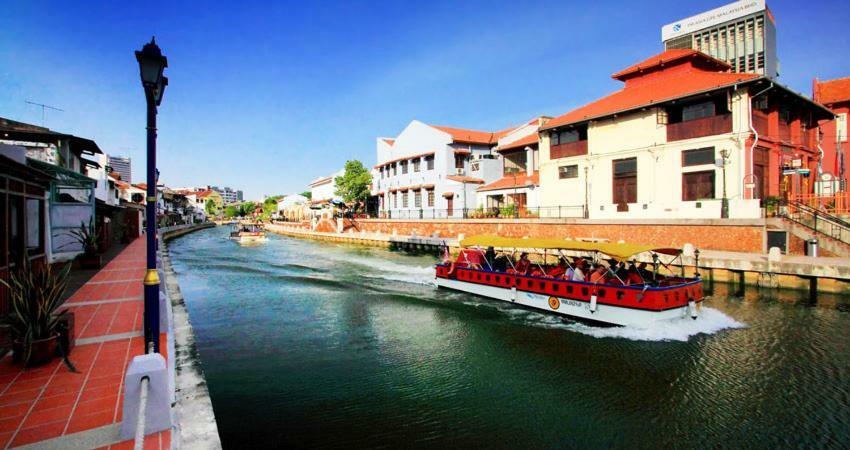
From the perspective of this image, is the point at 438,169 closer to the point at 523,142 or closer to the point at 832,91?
the point at 523,142

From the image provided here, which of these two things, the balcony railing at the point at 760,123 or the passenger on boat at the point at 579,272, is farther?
the balcony railing at the point at 760,123

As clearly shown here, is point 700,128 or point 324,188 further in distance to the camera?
point 324,188

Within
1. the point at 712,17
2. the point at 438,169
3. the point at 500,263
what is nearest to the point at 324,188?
the point at 438,169

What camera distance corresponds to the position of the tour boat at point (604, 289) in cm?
1299

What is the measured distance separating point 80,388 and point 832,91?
A: 146ft

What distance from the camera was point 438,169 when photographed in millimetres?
45094

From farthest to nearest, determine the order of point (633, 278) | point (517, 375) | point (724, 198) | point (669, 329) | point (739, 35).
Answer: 1. point (739, 35)
2. point (724, 198)
3. point (633, 278)
4. point (669, 329)
5. point (517, 375)

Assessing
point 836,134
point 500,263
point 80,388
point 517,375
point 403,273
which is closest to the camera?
point 80,388

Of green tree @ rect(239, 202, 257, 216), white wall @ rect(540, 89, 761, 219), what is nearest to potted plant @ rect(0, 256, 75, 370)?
white wall @ rect(540, 89, 761, 219)

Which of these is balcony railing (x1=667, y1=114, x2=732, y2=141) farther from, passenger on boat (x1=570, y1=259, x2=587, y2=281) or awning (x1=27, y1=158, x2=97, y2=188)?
awning (x1=27, y1=158, x2=97, y2=188)

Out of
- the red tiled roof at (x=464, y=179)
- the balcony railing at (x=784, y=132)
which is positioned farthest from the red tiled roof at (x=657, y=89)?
the red tiled roof at (x=464, y=179)

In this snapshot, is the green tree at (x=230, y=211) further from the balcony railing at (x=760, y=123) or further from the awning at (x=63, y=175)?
the balcony railing at (x=760, y=123)

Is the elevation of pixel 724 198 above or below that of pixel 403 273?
above

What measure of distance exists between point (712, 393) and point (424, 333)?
743cm
